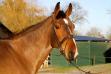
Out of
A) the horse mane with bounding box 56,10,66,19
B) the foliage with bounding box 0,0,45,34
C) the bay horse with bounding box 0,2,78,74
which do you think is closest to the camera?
the bay horse with bounding box 0,2,78,74

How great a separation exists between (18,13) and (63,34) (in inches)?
1316

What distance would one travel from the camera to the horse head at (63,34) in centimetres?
501

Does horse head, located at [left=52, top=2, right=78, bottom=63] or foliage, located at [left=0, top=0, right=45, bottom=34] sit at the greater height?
horse head, located at [left=52, top=2, right=78, bottom=63]

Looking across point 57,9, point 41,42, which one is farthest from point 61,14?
point 41,42

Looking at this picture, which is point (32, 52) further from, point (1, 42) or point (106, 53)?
point (106, 53)

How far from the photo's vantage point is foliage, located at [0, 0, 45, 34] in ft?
115

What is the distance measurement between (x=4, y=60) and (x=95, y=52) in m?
27.7

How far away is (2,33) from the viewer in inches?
220

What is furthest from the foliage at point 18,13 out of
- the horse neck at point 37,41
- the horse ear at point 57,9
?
the horse ear at point 57,9

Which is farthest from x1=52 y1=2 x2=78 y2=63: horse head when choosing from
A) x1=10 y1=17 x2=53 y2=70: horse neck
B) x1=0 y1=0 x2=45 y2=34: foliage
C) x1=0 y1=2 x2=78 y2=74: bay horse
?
x1=0 y1=0 x2=45 y2=34: foliage

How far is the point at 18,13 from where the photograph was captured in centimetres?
3812

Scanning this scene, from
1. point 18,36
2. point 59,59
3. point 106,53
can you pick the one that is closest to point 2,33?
point 18,36

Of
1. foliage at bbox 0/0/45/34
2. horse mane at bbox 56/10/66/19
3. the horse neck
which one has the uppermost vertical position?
horse mane at bbox 56/10/66/19

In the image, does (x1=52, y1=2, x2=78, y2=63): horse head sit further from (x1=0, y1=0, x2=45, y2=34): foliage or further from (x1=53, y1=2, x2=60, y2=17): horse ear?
(x1=0, y1=0, x2=45, y2=34): foliage
